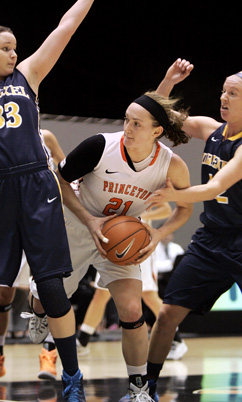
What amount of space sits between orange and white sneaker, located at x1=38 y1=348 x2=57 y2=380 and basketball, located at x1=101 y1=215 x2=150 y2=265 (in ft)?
5.76

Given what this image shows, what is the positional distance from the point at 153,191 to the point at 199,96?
27.5 feet

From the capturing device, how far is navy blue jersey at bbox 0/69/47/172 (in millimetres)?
3477

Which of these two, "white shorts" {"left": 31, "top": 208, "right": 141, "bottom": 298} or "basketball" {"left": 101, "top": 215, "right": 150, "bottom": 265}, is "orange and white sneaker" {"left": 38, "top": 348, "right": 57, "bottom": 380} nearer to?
"white shorts" {"left": 31, "top": 208, "right": 141, "bottom": 298}

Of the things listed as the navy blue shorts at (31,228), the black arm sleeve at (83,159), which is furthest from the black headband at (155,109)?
the navy blue shorts at (31,228)

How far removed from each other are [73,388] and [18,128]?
144cm

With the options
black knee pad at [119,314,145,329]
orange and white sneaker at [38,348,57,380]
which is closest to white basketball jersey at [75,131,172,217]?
black knee pad at [119,314,145,329]

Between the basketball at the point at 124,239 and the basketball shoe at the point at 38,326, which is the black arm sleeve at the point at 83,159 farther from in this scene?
the basketball shoe at the point at 38,326

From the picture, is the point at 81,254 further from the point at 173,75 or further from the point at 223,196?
the point at 173,75

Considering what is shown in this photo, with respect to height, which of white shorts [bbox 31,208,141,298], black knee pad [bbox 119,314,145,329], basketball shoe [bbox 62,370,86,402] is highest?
white shorts [bbox 31,208,141,298]

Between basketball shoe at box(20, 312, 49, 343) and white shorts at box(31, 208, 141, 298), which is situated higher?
white shorts at box(31, 208, 141, 298)

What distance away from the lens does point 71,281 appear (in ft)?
13.7

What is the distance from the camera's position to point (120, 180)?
3.85 meters

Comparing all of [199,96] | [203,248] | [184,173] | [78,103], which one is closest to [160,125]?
[184,173]

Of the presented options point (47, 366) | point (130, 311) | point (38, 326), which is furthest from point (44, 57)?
point (47, 366)
